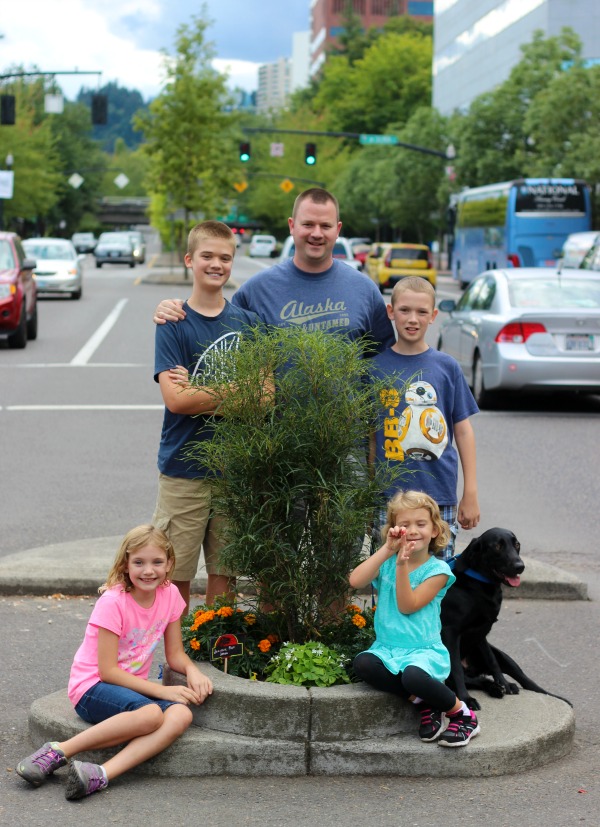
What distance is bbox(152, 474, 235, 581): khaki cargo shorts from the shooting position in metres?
5.36

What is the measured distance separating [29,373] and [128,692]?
14.5 m

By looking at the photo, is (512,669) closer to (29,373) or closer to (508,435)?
(508,435)

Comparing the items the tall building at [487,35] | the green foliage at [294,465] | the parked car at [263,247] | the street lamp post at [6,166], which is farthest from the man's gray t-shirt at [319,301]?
the parked car at [263,247]

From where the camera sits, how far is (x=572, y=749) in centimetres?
502

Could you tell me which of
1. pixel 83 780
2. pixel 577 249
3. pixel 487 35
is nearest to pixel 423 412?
pixel 83 780

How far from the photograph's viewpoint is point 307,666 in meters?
4.88

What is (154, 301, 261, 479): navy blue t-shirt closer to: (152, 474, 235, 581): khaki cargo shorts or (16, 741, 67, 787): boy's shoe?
(152, 474, 235, 581): khaki cargo shorts

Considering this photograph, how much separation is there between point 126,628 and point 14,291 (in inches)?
674

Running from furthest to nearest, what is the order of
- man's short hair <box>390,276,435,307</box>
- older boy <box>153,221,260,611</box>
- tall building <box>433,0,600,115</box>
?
tall building <box>433,0,600,115</box> < man's short hair <box>390,276,435,307</box> < older boy <box>153,221,260,611</box>

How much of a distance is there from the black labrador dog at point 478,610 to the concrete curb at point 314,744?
280 mm

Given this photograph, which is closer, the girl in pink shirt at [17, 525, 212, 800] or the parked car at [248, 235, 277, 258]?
the girl in pink shirt at [17, 525, 212, 800]

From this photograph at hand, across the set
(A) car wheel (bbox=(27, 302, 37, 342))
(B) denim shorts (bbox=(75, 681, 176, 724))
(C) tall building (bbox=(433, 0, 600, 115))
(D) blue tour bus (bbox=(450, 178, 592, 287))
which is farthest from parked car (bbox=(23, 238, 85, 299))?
(C) tall building (bbox=(433, 0, 600, 115))

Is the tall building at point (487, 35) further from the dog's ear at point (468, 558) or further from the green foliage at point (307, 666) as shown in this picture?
the green foliage at point (307, 666)

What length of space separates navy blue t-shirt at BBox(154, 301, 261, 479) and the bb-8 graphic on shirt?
668 millimetres
